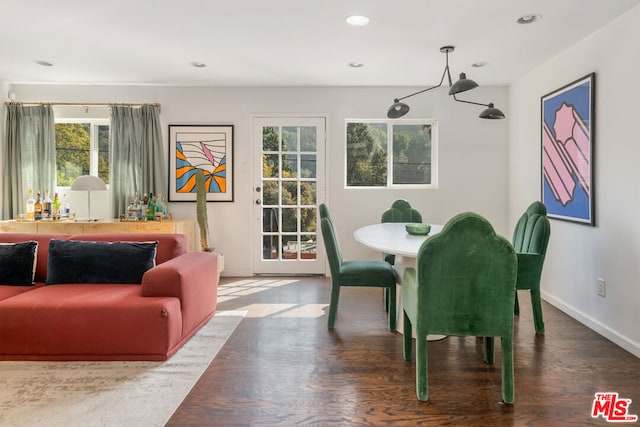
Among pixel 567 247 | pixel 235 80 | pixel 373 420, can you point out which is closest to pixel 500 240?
pixel 373 420

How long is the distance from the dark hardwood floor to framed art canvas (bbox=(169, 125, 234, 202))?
235cm

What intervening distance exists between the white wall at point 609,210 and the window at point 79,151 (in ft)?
16.9

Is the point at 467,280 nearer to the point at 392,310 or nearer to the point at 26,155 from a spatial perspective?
the point at 392,310

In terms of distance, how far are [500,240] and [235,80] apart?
3.86 m

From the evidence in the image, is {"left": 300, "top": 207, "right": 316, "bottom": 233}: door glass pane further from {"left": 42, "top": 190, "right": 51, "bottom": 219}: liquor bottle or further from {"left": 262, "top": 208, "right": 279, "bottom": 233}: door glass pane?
{"left": 42, "top": 190, "right": 51, "bottom": 219}: liquor bottle

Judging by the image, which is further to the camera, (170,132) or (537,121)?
(170,132)

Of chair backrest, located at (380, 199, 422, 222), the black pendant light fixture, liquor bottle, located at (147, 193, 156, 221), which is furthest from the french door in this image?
the black pendant light fixture

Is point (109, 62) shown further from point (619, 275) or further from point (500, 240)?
point (619, 275)

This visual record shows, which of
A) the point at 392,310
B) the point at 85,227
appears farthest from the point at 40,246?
the point at 392,310

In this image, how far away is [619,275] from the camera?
120 inches

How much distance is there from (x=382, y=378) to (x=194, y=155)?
12.6 feet

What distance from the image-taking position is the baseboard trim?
9.31 feet

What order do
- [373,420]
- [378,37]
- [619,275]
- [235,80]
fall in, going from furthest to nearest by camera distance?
[235,80]
[378,37]
[619,275]
[373,420]

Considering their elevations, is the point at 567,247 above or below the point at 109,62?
below
